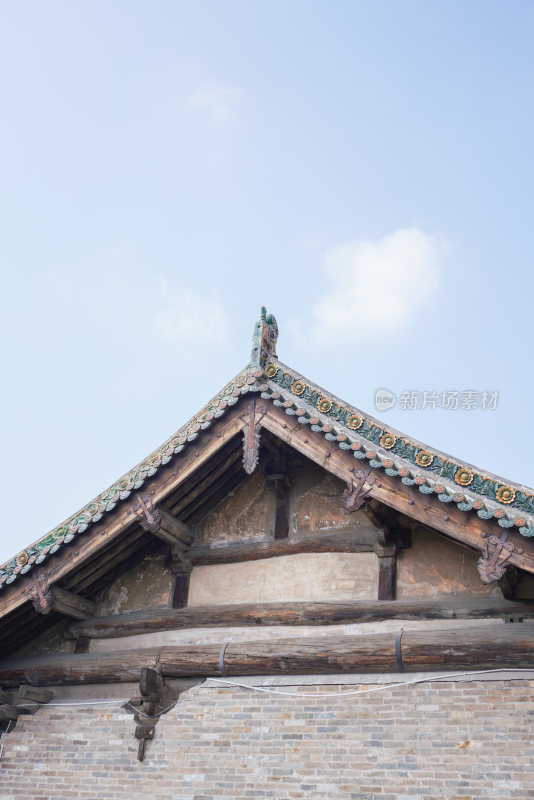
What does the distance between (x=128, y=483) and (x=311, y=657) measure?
325 centimetres

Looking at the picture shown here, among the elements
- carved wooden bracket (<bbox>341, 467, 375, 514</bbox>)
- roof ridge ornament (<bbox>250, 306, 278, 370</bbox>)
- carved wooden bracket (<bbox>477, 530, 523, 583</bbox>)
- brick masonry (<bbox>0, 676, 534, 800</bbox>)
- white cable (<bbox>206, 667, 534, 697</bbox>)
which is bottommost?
brick masonry (<bbox>0, 676, 534, 800</bbox>)

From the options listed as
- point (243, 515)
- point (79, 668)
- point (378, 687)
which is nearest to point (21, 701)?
point (79, 668)

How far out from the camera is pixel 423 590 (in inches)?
406

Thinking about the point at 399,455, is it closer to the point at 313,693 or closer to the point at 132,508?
the point at 313,693

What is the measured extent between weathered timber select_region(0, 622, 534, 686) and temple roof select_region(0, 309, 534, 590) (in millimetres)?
1398

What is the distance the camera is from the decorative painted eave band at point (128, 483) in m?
11.2

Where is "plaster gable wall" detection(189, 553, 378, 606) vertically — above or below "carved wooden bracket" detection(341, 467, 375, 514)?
below

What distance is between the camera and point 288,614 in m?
10.7

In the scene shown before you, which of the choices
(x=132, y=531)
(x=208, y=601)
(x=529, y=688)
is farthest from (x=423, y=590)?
(x=132, y=531)

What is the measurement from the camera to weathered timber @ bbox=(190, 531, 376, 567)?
35.9 ft

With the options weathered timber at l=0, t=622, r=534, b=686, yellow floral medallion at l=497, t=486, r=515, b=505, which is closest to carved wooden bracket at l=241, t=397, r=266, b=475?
weathered timber at l=0, t=622, r=534, b=686

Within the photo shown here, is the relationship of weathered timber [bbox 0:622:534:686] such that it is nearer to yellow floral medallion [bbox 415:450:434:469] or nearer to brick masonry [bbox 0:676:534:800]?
brick masonry [bbox 0:676:534:800]

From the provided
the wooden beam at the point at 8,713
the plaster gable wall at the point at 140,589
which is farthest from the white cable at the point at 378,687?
the wooden beam at the point at 8,713

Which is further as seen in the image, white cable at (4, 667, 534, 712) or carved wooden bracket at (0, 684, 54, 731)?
carved wooden bracket at (0, 684, 54, 731)
